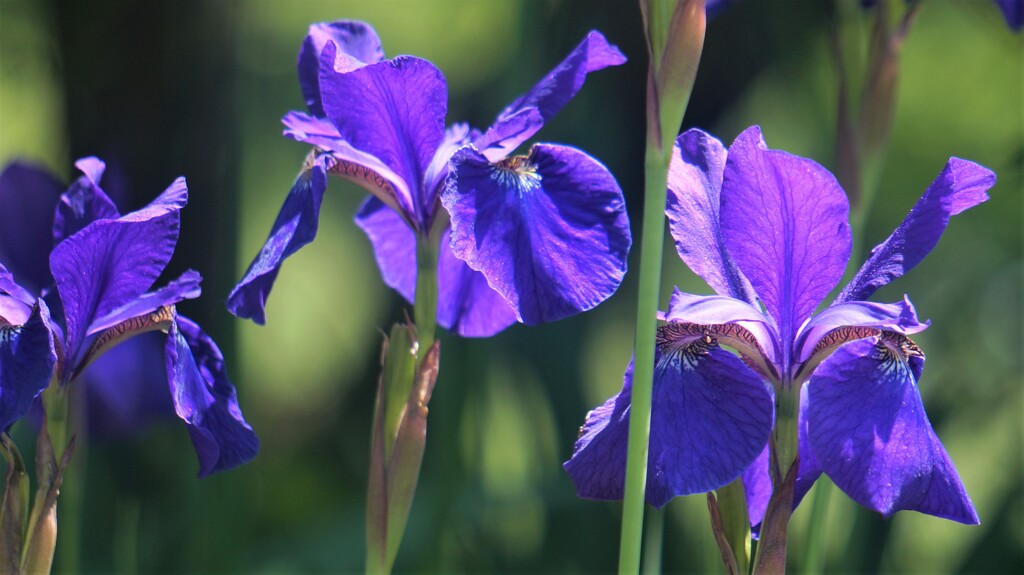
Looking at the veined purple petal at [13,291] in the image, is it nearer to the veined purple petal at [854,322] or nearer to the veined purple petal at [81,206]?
the veined purple petal at [81,206]

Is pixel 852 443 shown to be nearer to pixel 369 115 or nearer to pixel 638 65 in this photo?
pixel 369 115

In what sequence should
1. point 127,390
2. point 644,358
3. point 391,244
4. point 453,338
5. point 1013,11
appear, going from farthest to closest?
1. point 453,338
2. point 127,390
3. point 1013,11
4. point 391,244
5. point 644,358

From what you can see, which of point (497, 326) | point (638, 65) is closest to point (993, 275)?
point (638, 65)

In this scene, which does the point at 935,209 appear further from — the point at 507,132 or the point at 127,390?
the point at 127,390

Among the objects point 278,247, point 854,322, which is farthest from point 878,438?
point 278,247

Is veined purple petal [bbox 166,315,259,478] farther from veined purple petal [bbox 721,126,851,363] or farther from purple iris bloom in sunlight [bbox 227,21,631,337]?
veined purple petal [bbox 721,126,851,363]
